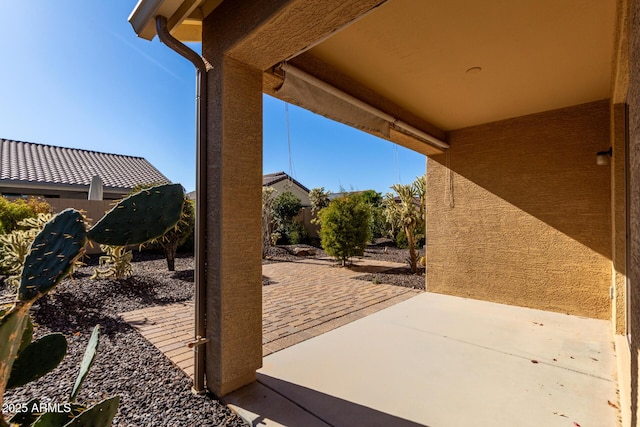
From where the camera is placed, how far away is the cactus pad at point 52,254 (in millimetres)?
1029

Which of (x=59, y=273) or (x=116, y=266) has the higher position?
(x=59, y=273)

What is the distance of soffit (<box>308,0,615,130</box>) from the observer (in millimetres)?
2424

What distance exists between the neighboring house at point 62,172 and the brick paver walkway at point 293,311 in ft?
29.7

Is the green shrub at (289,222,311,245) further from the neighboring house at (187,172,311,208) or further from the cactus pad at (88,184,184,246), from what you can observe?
the cactus pad at (88,184,184,246)

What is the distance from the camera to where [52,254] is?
1.11 m

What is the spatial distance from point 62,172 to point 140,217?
17.1 metres

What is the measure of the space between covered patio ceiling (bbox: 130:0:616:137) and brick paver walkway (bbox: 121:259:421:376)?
298 centimetres

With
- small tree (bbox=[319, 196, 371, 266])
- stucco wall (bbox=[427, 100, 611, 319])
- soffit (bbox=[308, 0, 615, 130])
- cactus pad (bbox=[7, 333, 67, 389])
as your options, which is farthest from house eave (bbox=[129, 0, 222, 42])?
small tree (bbox=[319, 196, 371, 266])

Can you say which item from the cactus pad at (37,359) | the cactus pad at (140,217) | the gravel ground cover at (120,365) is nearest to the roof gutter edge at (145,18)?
the cactus pad at (140,217)

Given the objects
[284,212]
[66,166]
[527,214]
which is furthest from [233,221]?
[66,166]

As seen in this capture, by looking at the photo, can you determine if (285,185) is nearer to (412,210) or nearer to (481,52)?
(412,210)

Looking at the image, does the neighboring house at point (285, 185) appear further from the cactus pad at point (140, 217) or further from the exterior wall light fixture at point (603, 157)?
the cactus pad at point (140, 217)

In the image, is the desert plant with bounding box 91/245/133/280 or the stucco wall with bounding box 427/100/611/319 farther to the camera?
the desert plant with bounding box 91/245/133/280

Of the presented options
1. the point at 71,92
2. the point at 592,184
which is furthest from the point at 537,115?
the point at 71,92
